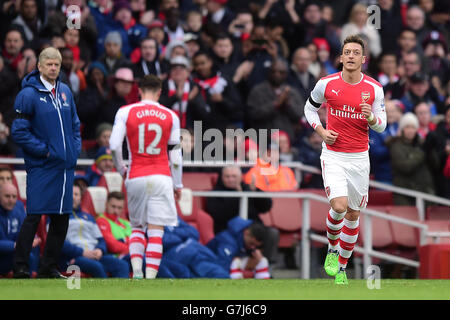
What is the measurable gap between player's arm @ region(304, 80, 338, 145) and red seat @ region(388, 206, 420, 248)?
18.0ft

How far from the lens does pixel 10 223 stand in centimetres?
1252

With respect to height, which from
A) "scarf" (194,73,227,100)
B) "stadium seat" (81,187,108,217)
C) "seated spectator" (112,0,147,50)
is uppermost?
"seated spectator" (112,0,147,50)

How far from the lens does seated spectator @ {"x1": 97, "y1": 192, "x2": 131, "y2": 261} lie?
43.5ft

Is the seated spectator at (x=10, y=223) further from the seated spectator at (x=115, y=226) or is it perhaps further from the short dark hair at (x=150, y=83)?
the short dark hair at (x=150, y=83)

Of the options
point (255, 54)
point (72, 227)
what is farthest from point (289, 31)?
point (72, 227)

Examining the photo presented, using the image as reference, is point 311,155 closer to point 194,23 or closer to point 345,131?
point 194,23

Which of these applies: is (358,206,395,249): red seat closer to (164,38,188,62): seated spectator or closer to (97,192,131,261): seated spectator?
(164,38,188,62): seated spectator

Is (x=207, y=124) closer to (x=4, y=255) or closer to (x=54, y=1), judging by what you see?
(x=54, y=1)

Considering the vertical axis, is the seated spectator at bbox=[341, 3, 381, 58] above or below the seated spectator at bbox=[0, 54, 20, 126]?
above

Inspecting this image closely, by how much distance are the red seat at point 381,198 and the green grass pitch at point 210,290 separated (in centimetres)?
606

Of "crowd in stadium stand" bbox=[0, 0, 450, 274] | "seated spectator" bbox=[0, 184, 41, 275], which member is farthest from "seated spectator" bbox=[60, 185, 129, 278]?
"crowd in stadium stand" bbox=[0, 0, 450, 274]

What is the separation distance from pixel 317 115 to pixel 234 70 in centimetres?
626

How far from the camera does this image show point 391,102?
685 inches

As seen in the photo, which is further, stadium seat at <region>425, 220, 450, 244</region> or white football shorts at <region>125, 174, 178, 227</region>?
stadium seat at <region>425, 220, 450, 244</region>
